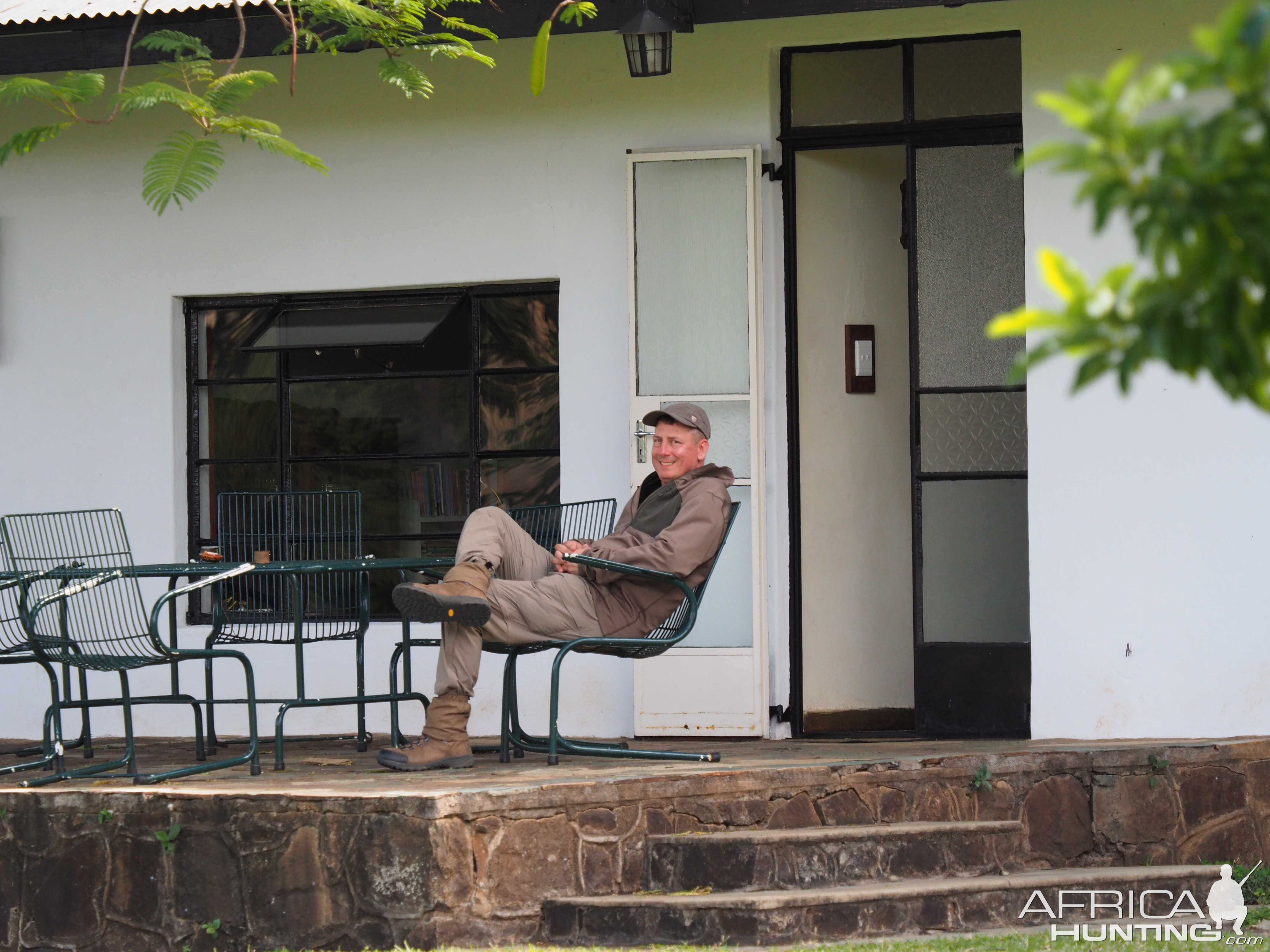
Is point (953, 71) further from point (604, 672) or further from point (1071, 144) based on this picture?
point (1071, 144)

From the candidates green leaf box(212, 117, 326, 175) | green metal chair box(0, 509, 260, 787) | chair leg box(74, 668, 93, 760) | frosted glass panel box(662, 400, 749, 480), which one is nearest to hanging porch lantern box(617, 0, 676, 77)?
frosted glass panel box(662, 400, 749, 480)

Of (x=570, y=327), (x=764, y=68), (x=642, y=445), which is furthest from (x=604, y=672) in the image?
(x=764, y=68)

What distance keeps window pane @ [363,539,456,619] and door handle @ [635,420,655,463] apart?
3.29ft

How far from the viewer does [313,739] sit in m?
5.85

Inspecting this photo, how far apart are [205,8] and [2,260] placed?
161cm

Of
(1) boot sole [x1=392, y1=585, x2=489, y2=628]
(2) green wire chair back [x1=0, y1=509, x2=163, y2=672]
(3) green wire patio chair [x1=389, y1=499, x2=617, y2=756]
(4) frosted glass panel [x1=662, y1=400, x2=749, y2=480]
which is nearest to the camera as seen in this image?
(1) boot sole [x1=392, y1=585, x2=489, y2=628]

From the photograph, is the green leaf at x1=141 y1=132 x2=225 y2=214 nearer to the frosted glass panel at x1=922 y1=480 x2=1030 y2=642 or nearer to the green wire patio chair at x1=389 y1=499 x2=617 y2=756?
the green wire patio chair at x1=389 y1=499 x2=617 y2=756

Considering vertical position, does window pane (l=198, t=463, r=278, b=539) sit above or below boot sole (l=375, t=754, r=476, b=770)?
above

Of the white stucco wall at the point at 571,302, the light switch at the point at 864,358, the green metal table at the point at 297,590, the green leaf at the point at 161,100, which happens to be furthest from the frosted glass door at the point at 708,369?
the green leaf at the point at 161,100

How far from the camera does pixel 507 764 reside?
192 inches

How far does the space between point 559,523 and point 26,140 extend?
237 centimetres

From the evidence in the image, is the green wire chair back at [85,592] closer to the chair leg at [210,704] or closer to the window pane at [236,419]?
the chair leg at [210,704]

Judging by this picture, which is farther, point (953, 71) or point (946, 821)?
point (953, 71)

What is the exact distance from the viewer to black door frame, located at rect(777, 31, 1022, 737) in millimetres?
5973
